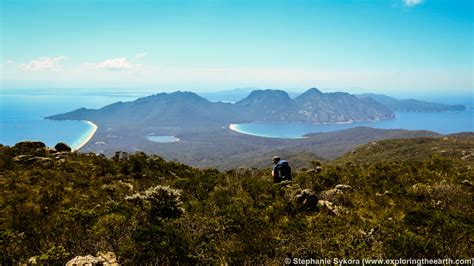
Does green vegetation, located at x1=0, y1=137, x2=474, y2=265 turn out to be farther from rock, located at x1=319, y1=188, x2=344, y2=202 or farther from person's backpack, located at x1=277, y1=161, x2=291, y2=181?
person's backpack, located at x1=277, y1=161, x2=291, y2=181

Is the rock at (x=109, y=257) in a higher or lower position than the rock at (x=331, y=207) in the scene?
higher

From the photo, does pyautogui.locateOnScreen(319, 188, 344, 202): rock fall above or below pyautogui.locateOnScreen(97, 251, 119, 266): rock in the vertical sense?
below

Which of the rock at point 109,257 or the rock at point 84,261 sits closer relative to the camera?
the rock at point 84,261

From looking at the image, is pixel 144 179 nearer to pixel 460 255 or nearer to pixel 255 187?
pixel 255 187

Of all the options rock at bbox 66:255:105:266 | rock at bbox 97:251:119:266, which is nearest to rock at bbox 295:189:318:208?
rock at bbox 97:251:119:266

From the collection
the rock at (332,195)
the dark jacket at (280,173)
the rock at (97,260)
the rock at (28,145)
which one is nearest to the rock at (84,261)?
the rock at (97,260)

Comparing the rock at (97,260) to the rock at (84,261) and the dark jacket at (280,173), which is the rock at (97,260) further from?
the dark jacket at (280,173)

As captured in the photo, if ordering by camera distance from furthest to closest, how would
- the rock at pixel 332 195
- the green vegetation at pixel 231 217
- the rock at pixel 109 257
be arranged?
the rock at pixel 332 195 → the green vegetation at pixel 231 217 → the rock at pixel 109 257

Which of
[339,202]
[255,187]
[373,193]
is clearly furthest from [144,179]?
[373,193]

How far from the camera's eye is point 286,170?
1883cm

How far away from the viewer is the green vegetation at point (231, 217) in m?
7.69

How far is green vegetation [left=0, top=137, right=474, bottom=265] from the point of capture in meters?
7.69

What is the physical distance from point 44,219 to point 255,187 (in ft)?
30.2

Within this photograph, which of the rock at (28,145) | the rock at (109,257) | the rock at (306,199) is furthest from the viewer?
the rock at (28,145)
